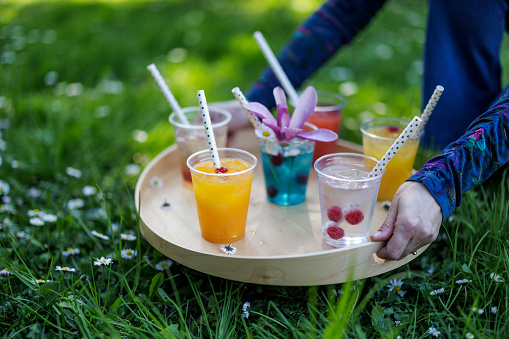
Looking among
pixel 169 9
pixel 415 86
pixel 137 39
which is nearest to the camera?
pixel 415 86

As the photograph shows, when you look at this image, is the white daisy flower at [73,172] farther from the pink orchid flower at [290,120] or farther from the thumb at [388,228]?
the thumb at [388,228]

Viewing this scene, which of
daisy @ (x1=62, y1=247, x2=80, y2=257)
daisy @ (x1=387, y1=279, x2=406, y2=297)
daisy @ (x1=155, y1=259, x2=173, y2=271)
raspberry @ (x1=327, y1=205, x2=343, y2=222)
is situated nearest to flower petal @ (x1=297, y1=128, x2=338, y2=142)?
raspberry @ (x1=327, y1=205, x2=343, y2=222)

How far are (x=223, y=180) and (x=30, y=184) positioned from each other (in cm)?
109

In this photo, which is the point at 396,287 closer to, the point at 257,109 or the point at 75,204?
the point at 257,109

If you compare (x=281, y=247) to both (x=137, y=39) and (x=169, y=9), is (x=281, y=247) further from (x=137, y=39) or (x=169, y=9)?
(x=169, y=9)

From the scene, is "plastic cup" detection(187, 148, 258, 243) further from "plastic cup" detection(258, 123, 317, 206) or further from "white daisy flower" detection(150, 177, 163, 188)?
"white daisy flower" detection(150, 177, 163, 188)

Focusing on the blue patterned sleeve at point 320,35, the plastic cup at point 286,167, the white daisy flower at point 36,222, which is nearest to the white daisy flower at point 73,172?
the white daisy flower at point 36,222

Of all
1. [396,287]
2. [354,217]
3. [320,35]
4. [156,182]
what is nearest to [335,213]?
[354,217]

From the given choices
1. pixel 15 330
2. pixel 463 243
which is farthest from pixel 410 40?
pixel 15 330

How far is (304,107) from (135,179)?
3.02 feet

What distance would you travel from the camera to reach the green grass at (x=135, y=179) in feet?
4.16

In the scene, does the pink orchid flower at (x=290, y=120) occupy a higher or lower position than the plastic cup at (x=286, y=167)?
higher

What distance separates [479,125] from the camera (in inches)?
50.1

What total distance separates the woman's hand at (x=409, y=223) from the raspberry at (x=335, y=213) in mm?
100
